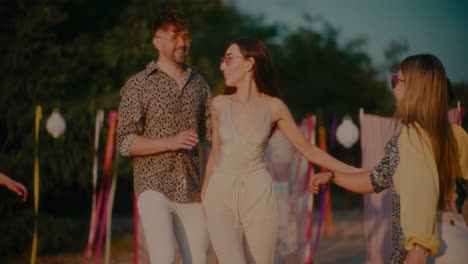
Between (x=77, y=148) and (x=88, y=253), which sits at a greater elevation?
(x=77, y=148)

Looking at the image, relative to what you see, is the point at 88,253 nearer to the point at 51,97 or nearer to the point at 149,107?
the point at 51,97

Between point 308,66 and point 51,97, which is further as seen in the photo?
point 308,66

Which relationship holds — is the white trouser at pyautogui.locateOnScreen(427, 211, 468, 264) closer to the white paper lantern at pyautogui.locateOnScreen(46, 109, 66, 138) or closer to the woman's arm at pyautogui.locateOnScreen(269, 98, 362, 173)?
the woman's arm at pyautogui.locateOnScreen(269, 98, 362, 173)

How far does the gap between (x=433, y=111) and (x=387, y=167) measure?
391mm

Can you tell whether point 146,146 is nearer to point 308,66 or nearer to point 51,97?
point 51,97

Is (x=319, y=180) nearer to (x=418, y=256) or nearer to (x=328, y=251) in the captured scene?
(x=418, y=256)

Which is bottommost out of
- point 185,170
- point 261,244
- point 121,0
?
point 261,244

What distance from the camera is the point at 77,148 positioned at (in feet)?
30.3

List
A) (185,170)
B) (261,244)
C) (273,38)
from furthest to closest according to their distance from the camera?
1. (273,38)
2. (185,170)
3. (261,244)

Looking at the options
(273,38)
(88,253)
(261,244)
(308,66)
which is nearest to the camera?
(261,244)

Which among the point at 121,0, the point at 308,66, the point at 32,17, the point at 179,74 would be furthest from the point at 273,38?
the point at 179,74

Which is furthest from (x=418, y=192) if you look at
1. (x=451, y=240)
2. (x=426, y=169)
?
(x=451, y=240)

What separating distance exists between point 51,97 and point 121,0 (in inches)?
126

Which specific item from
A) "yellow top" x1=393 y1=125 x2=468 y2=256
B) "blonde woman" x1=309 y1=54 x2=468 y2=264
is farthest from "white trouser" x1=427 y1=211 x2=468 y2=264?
"yellow top" x1=393 y1=125 x2=468 y2=256
